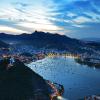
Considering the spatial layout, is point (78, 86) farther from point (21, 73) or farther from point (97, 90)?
point (21, 73)

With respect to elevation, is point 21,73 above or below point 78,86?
above

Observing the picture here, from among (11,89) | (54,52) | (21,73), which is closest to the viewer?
(11,89)

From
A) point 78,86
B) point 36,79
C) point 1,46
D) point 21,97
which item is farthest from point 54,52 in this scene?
point 21,97

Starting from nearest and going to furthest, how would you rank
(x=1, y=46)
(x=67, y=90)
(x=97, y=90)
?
(x=67, y=90)
(x=97, y=90)
(x=1, y=46)

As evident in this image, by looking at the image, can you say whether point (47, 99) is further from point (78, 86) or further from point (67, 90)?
point (78, 86)

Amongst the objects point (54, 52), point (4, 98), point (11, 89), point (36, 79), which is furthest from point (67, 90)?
point (54, 52)

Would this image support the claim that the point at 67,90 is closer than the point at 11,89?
No
